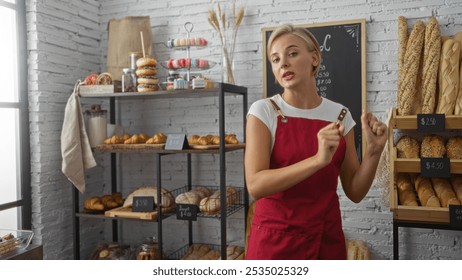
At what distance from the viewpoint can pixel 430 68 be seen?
6.02 feet

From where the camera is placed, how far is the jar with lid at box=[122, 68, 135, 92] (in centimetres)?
228

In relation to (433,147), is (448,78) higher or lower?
higher

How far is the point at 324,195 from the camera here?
1120 mm

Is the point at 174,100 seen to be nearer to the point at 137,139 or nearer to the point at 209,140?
the point at 137,139

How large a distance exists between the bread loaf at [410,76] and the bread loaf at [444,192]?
0.33m

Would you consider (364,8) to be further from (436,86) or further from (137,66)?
(137,66)

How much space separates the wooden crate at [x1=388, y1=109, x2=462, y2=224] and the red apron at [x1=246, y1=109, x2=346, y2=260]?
2.54ft

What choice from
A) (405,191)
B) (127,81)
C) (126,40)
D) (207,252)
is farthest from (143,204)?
(405,191)

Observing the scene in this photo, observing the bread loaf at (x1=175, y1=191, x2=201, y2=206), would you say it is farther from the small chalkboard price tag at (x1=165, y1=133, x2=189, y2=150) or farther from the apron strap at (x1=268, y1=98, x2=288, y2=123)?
the apron strap at (x1=268, y1=98, x2=288, y2=123)

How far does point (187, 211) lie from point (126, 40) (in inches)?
42.5

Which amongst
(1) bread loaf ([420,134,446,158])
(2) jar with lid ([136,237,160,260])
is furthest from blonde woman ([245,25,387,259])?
(2) jar with lid ([136,237,160,260])

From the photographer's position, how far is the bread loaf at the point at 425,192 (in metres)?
1.75
